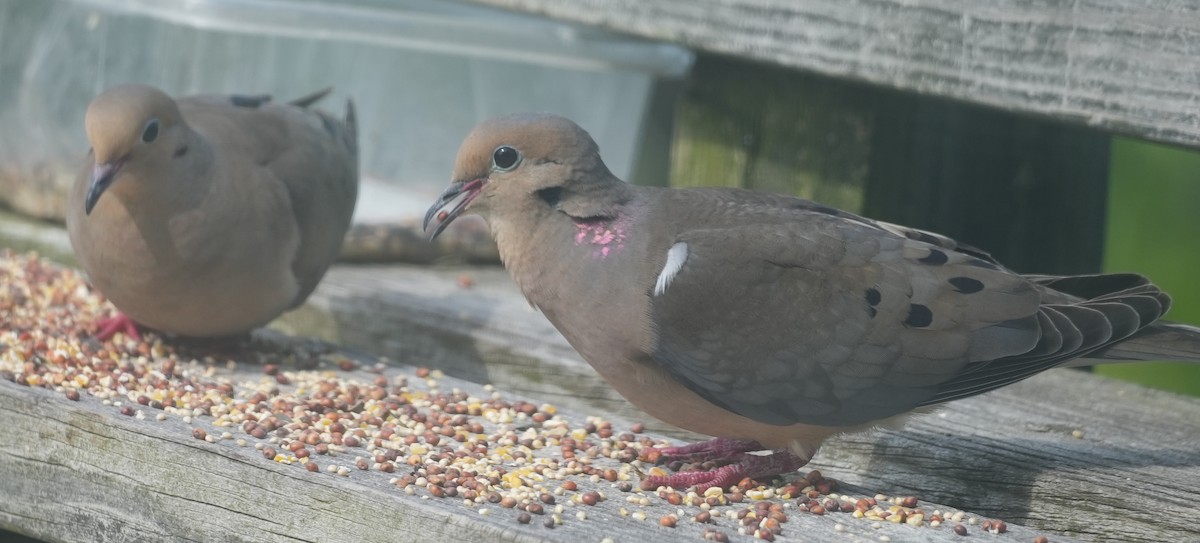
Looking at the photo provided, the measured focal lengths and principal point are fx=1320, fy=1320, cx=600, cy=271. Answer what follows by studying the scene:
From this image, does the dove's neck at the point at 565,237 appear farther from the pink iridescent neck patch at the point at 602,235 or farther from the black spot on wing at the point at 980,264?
the black spot on wing at the point at 980,264

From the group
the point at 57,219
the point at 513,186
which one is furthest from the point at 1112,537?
the point at 57,219

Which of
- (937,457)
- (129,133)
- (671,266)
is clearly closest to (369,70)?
(129,133)

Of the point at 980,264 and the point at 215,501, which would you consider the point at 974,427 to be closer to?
the point at 980,264

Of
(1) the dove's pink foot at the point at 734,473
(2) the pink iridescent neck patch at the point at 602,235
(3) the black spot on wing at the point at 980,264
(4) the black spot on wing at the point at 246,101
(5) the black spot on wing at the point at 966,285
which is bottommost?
(1) the dove's pink foot at the point at 734,473

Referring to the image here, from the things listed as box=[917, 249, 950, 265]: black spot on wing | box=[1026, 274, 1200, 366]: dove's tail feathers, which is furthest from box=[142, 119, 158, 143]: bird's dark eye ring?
box=[1026, 274, 1200, 366]: dove's tail feathers

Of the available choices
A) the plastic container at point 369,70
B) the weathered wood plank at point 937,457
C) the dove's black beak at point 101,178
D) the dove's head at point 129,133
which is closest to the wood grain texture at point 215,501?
the weathered wood plank at point 937,457

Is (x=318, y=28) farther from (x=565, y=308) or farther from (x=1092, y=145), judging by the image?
(x=1092, y=145)

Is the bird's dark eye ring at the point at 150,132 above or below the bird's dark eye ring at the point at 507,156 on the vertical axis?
below

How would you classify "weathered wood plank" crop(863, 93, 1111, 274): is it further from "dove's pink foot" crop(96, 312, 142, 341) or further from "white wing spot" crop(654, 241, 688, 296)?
"dove's pink foot" crop(96, 312, 142, 341)
